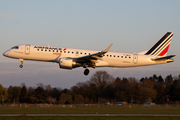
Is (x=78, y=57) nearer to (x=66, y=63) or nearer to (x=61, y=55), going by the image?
(x=66, y=63)

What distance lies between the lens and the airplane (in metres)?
38.9

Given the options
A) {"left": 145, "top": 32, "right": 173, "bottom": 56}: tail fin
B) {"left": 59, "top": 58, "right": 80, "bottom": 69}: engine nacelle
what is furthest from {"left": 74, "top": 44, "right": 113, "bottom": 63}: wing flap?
{"left": 145, "top": 32, "right": 173, "bottom": 56}: tail fin

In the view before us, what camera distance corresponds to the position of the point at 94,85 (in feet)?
323

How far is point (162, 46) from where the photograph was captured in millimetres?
45594

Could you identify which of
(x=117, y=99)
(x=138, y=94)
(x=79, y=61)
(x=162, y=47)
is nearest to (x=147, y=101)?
(x=138, y=94)

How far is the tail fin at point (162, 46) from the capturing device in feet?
147

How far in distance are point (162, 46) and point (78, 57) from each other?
1632 cm

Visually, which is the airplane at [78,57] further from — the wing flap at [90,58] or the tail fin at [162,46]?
the tail fin at [162,46]

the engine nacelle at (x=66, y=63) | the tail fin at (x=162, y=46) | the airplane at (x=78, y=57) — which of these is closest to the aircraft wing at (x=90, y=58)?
the airplane at (x=78, y=57)

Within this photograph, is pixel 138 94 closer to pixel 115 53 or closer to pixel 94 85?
pixel 94 85

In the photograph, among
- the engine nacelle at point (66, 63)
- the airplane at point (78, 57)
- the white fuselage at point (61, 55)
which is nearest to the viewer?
the engine nacelle at point (66, 63)

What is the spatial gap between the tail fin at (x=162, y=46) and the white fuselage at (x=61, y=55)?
10.3 ft

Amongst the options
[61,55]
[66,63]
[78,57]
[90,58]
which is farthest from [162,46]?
[61,55]

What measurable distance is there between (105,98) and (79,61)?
6308 centimetres
